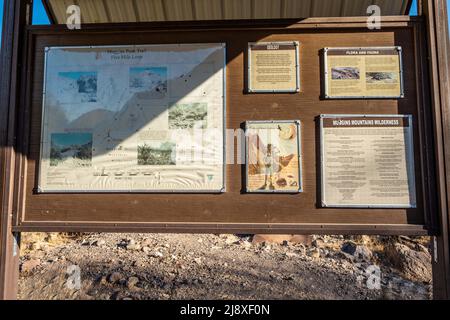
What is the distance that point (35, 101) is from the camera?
2.96 metres

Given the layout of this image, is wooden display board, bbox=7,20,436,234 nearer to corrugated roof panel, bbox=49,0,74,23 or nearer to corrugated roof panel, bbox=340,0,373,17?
corrugated roof panel, bbox=49,0,74,23

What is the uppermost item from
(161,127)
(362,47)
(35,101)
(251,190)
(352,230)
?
(362,47)

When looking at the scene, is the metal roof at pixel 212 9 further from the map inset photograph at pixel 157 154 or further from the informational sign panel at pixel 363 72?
Answer: the map inset photograph at pixel 157 154

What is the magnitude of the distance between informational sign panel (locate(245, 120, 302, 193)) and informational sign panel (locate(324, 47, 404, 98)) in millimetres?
509

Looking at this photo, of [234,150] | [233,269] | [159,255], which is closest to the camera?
[234,150]

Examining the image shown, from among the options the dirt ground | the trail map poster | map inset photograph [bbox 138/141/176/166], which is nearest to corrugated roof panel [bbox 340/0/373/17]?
the trail map poster

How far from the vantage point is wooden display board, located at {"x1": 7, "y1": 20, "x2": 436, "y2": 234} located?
2.71m

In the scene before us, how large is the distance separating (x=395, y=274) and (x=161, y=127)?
198 inches

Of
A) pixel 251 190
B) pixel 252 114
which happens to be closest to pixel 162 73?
pixel 252 114

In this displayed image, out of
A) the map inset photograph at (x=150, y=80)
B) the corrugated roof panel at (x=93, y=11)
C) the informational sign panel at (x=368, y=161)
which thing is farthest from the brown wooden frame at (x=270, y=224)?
the corrugated roof panel at (x=93, y=11)

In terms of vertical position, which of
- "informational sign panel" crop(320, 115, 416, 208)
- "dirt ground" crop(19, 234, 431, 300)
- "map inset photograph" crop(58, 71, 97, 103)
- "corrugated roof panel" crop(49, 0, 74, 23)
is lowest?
"dirt ground" crop(19, 234, 431, 300)

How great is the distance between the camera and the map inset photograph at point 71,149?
2883mm

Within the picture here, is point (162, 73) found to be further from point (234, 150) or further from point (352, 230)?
point (352, 230)

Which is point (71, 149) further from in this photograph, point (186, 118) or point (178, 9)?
point (178, 9)
